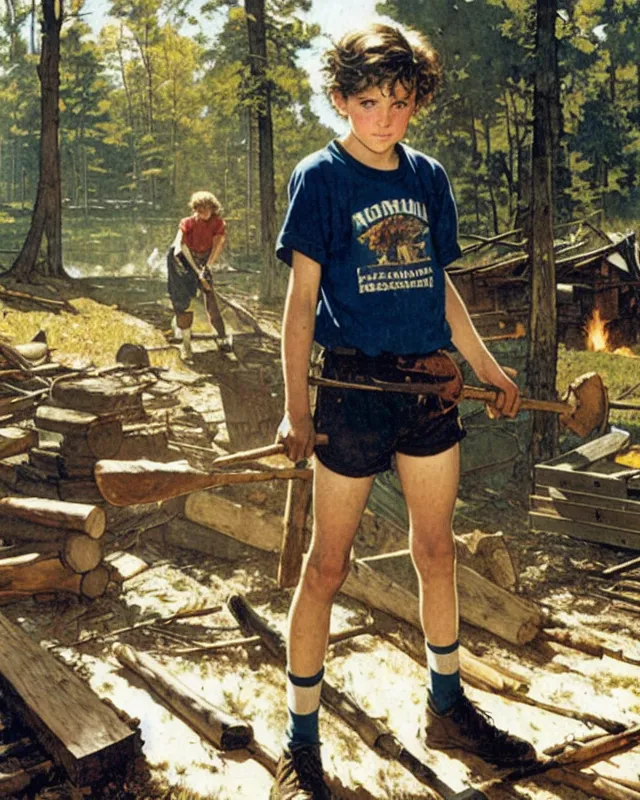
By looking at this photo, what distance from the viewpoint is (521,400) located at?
3.54m

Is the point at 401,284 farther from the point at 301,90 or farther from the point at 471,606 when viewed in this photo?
the point at 301,90

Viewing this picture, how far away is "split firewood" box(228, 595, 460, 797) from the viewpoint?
Answer: 3348 mm

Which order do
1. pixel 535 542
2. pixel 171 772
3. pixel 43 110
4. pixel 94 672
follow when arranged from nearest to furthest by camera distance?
pixel 171 772, pixel 94 672, pixel 535 542, pixel 43 110

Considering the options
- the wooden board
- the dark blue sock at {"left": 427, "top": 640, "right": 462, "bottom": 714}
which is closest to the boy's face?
the dark blue sock at {"left": 427, "top": 640, "right": 462, "bottom": 714}

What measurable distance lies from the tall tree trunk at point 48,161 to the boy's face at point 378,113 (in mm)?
16423

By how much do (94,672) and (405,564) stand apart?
1953 millimetres

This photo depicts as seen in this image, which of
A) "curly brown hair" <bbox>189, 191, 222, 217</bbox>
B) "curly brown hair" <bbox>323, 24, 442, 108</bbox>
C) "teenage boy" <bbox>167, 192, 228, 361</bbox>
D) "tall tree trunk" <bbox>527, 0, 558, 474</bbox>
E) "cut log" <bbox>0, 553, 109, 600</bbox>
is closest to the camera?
"curly brown hair" <bbox>323, 24, 442, 108</bbox>

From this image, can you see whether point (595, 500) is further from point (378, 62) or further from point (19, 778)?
point (19, 778)

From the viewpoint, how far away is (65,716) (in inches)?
137

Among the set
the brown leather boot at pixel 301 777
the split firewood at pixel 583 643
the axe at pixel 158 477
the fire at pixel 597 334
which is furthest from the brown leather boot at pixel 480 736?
the fire at pixel 597 334

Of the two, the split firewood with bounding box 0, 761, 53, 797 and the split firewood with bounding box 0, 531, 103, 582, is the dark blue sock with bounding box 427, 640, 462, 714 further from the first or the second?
the split firewood with bounding box 0, 531, 103, 582

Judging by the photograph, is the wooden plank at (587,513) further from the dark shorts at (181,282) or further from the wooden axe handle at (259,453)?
the dark shorts at (181,282)

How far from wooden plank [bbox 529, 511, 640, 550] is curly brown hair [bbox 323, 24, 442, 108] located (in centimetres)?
456

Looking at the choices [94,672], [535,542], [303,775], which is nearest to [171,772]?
[303,775]
